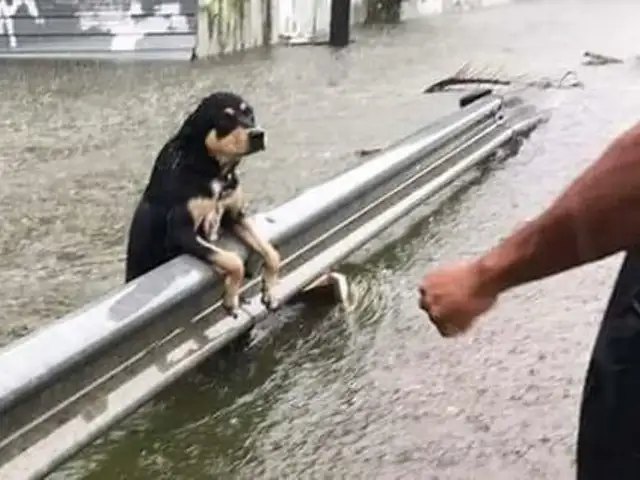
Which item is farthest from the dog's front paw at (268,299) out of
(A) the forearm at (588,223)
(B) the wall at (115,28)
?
(B) the wall at (115,28)

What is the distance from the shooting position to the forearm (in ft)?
6.55

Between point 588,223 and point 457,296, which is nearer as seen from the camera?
point 588,223

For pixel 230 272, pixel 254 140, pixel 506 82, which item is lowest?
pixel 506 82

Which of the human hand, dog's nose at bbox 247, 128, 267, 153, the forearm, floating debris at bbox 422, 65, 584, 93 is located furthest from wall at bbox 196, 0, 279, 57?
the forearm

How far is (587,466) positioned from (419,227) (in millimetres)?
4896

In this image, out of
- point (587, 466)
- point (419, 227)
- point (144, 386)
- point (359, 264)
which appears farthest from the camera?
point (419, 227)

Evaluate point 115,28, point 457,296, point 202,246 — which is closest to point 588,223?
point 457,296

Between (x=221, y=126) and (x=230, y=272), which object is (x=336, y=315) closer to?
(x=230, y=272)

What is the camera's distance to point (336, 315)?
577 cm

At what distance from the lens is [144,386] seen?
Answer: 403 centimetres

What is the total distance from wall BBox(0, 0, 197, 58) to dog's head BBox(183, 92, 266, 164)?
1220cm

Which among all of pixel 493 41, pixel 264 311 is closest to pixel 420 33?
pixel 493 41

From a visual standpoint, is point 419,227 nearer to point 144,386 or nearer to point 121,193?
point 121,193

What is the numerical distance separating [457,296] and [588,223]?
363mm
